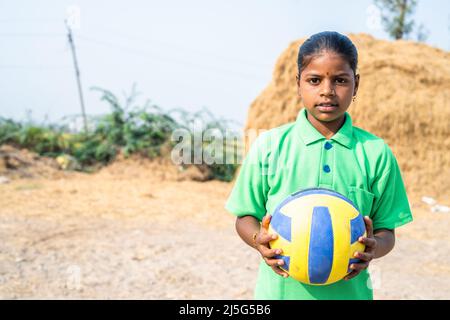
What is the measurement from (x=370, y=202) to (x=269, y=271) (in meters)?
0.50

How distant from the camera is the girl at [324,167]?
192 cm

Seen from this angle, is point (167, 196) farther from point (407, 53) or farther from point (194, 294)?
point (407, 53)

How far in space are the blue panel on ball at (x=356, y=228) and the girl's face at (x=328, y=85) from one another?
1.35ft

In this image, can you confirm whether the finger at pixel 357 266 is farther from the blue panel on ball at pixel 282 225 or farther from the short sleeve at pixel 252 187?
the short sleeve at pixel 252 187

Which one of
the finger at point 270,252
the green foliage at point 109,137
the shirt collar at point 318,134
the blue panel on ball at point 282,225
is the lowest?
the green foliage at point 109,137

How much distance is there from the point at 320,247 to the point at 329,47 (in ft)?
2.53

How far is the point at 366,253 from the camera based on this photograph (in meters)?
1.81

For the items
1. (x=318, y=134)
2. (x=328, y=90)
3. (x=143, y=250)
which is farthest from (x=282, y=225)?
(x=143, y=250)

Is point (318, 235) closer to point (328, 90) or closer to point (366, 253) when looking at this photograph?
point (366, 253)

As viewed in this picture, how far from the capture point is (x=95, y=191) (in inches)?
348

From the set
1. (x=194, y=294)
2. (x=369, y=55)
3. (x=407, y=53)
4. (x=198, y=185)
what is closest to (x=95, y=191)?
(x=198, y=185)

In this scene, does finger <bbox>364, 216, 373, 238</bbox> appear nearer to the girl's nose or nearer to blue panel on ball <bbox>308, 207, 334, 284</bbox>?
blue panel on ball <bbox>308, 207, 334, 284</bbox>

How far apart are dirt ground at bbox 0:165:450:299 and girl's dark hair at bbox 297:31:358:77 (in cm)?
283

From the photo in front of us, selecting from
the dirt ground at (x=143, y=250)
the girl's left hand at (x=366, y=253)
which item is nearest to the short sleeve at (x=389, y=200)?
the girl's left hand at (x=366, y=253)
